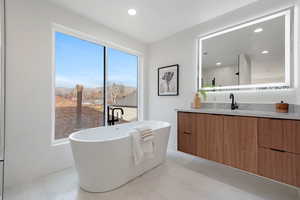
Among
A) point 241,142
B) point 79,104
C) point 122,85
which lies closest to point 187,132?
point 241,142

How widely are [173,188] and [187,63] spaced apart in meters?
2.36

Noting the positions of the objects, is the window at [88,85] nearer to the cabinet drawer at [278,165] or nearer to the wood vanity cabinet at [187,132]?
the wood vanity cabinet at [187,132]

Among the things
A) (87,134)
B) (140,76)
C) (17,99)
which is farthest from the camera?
(140,76)

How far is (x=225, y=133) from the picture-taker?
2.05 metres

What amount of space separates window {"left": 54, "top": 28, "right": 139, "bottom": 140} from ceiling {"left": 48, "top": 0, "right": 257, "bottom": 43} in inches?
21.0

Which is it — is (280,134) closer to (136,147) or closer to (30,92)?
(136,147)

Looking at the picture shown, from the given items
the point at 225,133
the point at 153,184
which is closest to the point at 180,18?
the point at 225,133

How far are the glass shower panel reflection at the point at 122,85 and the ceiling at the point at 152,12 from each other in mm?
667

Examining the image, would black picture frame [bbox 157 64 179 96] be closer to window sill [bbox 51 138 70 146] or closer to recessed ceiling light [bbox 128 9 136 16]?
recessed ceiling light [bbox 128 9 136 16]

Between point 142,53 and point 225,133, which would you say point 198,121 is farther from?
point 142,53

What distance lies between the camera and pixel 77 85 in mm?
2693

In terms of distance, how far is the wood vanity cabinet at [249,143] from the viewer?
5.04 feet

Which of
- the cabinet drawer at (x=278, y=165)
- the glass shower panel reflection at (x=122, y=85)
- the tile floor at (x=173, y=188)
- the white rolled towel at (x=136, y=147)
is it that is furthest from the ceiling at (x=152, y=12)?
the tile floor at (x=173, y=188)

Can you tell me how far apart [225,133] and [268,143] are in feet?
1.59
